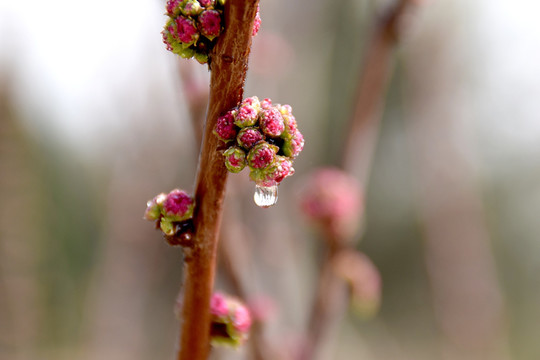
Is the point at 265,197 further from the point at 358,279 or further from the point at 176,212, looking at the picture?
the point at 358,279

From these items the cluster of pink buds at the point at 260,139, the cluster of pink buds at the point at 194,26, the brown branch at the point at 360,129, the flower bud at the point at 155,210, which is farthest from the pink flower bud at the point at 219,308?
the brown branch at the point at 360,129

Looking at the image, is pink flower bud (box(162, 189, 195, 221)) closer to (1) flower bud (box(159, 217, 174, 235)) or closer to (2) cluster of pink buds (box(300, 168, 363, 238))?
(1) flower bud (box(159, 217, 174, 235))

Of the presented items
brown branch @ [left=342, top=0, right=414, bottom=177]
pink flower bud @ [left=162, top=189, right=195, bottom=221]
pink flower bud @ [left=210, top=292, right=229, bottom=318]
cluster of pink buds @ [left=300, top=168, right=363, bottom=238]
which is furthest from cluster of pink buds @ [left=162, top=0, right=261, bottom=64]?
cluster of pink buds @ [left=300, top=168, right=363, bottom=238]

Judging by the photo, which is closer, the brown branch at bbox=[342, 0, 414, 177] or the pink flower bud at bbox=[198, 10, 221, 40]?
the pink flower bud at bbox=[198, 10, 221, 40]

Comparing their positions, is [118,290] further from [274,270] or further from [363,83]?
[363,83]

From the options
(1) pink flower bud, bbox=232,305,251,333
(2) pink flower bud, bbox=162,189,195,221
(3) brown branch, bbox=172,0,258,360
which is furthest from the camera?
(1) pink flower bud, bbox=232,305,251,333

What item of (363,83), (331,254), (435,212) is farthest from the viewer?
(435,212)

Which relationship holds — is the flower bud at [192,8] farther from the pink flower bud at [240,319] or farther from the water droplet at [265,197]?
the pink flower bud at [240,319]

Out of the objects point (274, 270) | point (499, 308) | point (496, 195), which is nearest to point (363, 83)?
point (274, 270)
